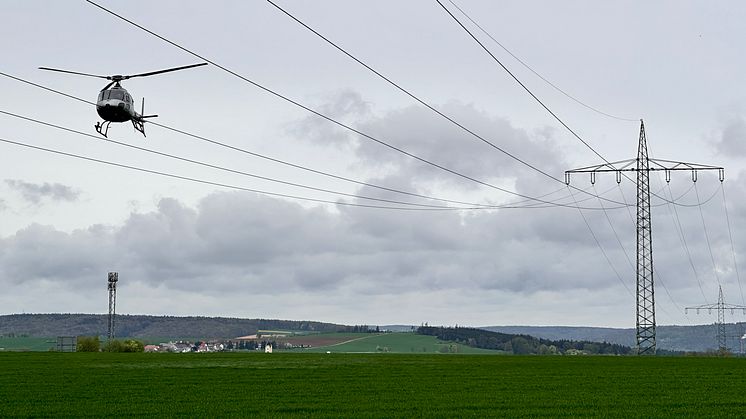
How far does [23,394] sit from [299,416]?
18606 mm

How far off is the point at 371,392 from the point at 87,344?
106473 mm

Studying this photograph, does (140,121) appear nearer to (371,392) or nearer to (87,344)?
(371,392)

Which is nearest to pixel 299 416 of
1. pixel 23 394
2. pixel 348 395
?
pixel 348 395

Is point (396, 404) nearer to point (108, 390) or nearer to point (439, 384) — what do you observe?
point (439, 384)

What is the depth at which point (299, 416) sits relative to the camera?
37.1 meters

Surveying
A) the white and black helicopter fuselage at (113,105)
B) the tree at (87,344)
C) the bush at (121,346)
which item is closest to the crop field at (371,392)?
the white and black helicopter fuselage at (113,105)

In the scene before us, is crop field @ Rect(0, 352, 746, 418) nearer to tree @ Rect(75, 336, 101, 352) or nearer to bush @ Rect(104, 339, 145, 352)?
bush @ Rect(104, 339, 145, 352)

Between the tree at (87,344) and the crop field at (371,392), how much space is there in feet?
245

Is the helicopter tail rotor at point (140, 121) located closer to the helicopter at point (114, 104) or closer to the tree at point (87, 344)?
the helicopter at point (114, 104)

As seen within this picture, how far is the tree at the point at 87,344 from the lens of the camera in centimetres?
14525

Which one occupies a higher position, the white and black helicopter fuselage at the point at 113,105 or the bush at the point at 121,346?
the white and black helicopter fuselage at the point at 113,105

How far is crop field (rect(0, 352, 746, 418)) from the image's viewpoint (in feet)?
128

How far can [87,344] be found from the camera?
146 m

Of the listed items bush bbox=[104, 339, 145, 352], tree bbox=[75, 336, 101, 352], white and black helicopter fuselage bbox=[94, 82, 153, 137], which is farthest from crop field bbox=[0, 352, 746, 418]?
tree bbox=[75, 336, 101, 352]
